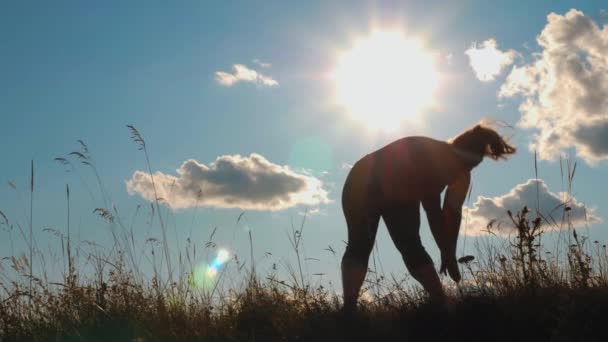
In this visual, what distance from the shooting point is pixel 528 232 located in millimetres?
4066

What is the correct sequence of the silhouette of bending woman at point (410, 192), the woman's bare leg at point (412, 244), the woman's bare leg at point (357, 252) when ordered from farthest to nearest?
the woman's bare leg at point (357, 252) < the silhouette of bending woman at point (410, 192) < the woman's bare leg at point (412, 244)

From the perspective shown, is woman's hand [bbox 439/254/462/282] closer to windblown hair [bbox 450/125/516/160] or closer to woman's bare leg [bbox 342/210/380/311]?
woman's bare leg [bbox 342/210/380/311]

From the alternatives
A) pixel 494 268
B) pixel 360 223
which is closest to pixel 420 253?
pixel 360 223

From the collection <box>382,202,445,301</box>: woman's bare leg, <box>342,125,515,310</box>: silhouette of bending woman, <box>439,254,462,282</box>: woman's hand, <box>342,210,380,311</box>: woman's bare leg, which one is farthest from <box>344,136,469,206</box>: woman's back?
<box>439,254,462,282</box>: woman's hand

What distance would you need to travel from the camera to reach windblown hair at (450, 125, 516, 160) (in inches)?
185

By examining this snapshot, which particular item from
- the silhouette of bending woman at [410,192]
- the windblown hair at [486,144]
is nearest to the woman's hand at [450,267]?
the silhouette of bending woman at [410,192]

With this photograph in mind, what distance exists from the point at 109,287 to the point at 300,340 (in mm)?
2190

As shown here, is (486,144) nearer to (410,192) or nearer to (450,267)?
(410,192)

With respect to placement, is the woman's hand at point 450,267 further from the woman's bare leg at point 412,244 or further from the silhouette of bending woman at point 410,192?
the woman's bare leg at point 412,244

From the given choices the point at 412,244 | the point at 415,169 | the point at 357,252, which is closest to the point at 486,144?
the point at 415,169

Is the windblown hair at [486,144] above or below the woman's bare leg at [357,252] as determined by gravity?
above

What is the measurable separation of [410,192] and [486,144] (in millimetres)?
767

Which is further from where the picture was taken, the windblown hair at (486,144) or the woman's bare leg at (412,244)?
the windblown hair at (486,144)

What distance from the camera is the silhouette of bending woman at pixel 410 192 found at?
182 inches
